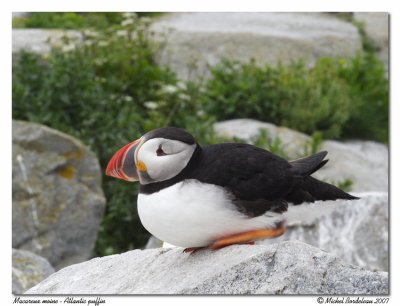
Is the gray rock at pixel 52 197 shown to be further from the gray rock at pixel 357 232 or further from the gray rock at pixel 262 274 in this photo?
the gray rock at pixel 262 274

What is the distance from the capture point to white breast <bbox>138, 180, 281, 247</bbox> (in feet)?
9.76

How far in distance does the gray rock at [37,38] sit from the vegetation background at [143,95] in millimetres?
109

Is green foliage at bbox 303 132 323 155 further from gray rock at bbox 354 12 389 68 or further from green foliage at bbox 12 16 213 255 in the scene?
gray rock at bbox 354 12 389 68

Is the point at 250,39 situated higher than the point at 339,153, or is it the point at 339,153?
the point at 250,39

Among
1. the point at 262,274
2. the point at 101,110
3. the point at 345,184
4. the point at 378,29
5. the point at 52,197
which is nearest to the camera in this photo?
the point at 262,274

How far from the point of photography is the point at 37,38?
7672 mm

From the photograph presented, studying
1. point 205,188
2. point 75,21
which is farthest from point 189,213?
point 75,21

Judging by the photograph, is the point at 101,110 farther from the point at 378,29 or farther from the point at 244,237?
the point at 244,237

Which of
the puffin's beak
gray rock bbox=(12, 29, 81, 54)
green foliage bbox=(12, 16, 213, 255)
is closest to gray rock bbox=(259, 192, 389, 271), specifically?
green foliage bbox=(12, 16, 213, 255)

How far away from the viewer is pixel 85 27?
8102mm

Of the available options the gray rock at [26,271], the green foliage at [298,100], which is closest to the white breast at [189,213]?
the gray rock at [26,271]

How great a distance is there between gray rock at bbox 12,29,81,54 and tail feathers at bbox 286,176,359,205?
450 centimetres

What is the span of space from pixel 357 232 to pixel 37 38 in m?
4.06

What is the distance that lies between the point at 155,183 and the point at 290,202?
59 cm
